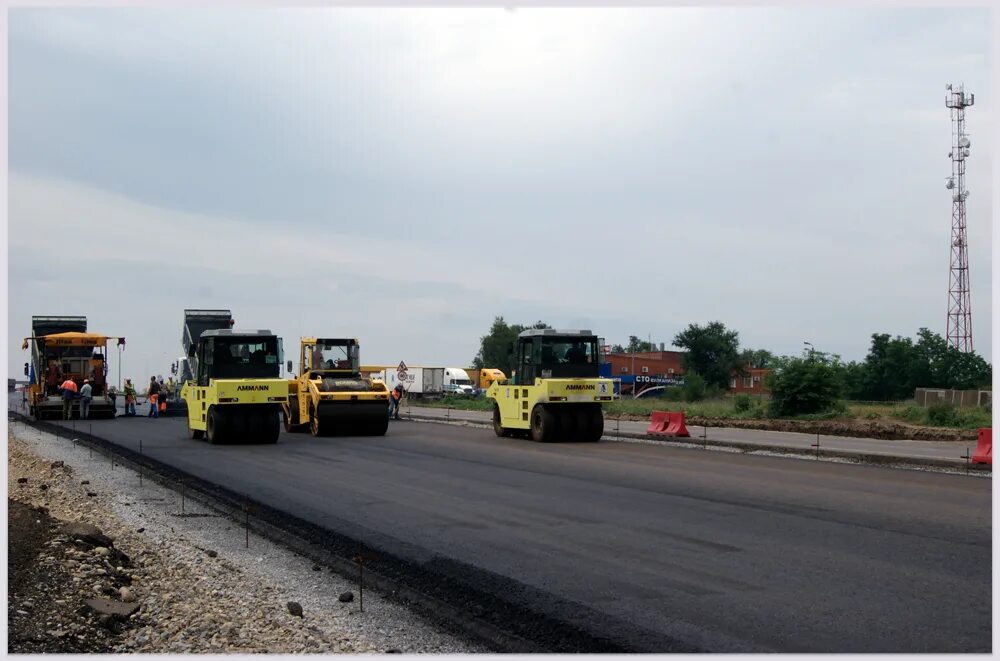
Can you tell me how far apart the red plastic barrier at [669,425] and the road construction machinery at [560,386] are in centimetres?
344

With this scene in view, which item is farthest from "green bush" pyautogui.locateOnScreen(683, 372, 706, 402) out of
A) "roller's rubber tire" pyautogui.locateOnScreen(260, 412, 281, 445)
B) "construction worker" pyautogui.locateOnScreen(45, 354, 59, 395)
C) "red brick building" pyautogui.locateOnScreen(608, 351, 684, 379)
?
"roller's rubber tire" pyautogui.locateOnScreen(260, 412, 281, 445)

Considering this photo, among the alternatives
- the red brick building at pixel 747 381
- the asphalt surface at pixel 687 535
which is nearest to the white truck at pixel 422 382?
the red brick building at pixel 747 381

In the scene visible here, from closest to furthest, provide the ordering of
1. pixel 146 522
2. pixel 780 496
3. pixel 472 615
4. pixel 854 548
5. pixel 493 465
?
pixel 472 615
pixel 854 548
pixel 146 522
pixel 780 496
pixel 493 465

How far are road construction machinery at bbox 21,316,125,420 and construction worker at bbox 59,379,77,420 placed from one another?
0.29 metres

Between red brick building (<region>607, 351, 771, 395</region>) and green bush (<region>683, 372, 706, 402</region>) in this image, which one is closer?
green bush (<region>683, 372, 706, 402</region>)

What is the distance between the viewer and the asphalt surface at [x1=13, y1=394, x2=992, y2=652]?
7438 mm

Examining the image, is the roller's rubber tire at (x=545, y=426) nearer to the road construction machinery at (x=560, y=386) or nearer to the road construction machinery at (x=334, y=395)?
the road construction machinery at (x=560, y=386)

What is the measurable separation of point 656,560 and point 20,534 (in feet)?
21.7

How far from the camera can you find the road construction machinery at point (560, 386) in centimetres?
2602

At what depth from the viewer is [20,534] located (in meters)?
10.6

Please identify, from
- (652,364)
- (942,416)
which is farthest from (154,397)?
(652,364)

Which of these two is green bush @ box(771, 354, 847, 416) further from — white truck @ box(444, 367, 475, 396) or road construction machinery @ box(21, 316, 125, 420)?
white truck @ box(444, 367, 475, 396)

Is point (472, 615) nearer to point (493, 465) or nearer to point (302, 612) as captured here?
point (302, 612)

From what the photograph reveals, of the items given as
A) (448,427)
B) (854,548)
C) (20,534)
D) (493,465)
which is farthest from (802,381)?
(20,534)
